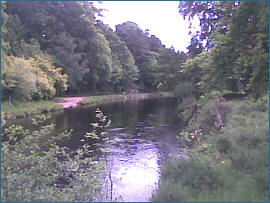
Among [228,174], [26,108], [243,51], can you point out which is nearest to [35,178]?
[228,174]

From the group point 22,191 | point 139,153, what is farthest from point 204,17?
point 22,191

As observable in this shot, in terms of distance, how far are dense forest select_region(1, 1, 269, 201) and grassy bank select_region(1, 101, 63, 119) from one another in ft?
1.86

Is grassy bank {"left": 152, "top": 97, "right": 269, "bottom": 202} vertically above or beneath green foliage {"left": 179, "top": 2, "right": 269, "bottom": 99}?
beneath

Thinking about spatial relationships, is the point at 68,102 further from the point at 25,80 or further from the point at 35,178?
the point at 35,178

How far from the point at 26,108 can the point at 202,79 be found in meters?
17.2

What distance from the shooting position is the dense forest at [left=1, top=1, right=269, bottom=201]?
5.64m

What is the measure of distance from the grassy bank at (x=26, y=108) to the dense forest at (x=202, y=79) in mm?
568

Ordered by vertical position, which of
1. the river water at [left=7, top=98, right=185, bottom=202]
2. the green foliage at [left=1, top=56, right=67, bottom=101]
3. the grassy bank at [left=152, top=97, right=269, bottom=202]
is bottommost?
the river water at [left=7, top=98, right=185, bottom=202]

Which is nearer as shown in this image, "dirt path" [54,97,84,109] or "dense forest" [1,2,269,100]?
"dense forest" [1,2,269,100]

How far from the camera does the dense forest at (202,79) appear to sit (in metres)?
5.64

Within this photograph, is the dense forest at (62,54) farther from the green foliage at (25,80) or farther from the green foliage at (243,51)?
the green foliage at (243,51)

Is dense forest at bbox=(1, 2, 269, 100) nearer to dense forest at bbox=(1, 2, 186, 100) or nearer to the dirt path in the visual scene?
dense forest at bbox=(1, 2, 186, 100)

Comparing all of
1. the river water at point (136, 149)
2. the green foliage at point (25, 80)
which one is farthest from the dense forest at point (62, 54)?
the river water at point (136, 149)

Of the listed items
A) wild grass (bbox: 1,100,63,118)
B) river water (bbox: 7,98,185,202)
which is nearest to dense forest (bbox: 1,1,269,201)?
wild grass (bbox: 1,100,63,118)
